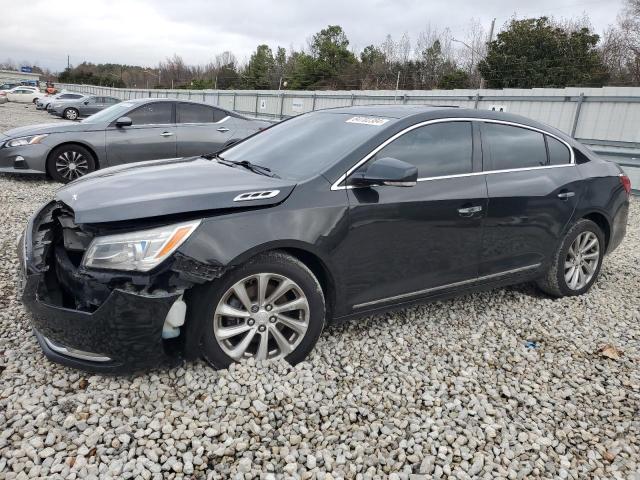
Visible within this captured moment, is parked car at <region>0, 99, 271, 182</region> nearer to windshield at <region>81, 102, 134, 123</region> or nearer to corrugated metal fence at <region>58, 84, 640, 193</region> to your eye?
windshield at <region>81, 102, 134, 123</region>

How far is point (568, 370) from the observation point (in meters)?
3.27

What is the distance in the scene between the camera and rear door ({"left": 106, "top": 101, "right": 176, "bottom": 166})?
8.05 m

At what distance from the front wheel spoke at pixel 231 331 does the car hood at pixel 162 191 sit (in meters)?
0.66

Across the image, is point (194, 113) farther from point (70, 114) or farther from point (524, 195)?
point (70, 114)

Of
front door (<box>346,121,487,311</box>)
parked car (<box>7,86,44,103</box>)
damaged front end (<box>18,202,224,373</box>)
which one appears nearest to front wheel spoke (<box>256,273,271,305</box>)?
damaged front end (<box>18,202,224,373</box>)

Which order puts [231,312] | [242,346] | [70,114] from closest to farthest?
[231,312] → [242,346] → [70,114]

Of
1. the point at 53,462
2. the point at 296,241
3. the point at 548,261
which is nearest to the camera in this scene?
the point at 53,462

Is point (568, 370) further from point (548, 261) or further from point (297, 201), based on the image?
point (297, 201)

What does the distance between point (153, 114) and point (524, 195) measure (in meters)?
6.52

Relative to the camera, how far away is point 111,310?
2451 millimetres

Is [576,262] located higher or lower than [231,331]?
higher

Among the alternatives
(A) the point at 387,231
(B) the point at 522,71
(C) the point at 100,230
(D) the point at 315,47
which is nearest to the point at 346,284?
(A) the point at 387,231

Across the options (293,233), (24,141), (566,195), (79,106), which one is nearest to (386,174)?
(293,233)

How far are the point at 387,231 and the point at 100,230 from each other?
5.41 ft
